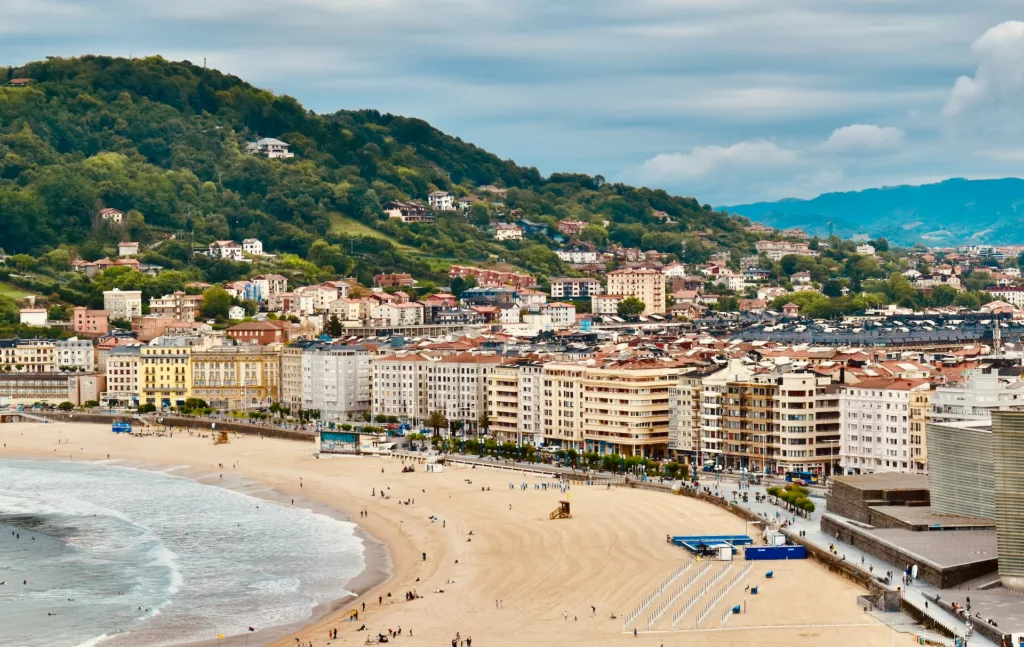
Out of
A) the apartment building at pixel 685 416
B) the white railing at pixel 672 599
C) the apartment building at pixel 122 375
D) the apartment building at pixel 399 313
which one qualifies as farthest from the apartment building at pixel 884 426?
the apartment building at pixel 399 313

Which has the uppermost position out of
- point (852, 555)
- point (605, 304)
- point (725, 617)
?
point (605, 304)

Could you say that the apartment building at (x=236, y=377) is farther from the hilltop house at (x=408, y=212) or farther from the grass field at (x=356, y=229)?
the hilltop house at (x=408, y=212)

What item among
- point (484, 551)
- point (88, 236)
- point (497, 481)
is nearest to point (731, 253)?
point (88, 236)

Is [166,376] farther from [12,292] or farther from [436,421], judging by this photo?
[12,292]

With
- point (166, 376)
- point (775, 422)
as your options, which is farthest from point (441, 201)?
point (775, 422)

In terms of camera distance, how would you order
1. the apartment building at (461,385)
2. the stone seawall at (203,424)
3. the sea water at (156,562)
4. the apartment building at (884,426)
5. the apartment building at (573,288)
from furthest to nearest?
1. the apartment building at (573,288)
2. the stone seawall at (203,424)
3. the apartment building at (461,385)
4. the apartment building at (884,426)
5. the sea water at (156,562)

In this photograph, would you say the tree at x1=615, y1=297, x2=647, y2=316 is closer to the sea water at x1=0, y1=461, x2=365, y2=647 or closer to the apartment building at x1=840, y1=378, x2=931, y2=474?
the sea water at x1=0, y1=461, x2=365, y2=647
